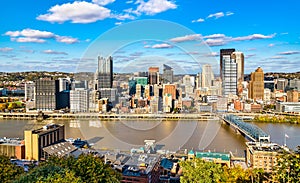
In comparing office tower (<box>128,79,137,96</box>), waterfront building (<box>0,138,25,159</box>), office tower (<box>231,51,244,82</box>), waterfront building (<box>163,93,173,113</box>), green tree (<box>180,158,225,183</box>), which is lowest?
waterfront building (<box>0,138,25,159</box>)

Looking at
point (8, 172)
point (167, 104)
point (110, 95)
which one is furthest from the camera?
point (167, 104)

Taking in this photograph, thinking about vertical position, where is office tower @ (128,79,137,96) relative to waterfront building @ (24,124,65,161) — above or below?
above

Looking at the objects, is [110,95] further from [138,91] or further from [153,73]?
[153,73]

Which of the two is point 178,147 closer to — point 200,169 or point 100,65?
point 100,65

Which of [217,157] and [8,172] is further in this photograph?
[217,157]

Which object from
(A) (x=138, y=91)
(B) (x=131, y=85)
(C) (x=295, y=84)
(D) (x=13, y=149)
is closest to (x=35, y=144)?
(D) (x=13, y=149)

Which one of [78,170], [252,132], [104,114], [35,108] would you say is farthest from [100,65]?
[35,108]

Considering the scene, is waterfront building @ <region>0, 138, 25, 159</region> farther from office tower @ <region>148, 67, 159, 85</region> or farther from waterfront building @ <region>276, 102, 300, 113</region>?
waterfront building @ <region>276, 102, 300, 113</region>

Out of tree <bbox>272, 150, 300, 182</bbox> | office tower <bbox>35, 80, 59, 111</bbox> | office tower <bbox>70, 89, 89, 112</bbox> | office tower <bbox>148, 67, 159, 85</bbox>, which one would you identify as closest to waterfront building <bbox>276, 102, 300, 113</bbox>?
office tower <bbox>148, 67, 159, 85</bbox>

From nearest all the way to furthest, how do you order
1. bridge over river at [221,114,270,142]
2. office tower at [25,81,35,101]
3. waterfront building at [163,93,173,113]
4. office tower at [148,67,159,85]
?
office tower at [148,67,159,85] < bridge over river at [221,114,270,142] < waterfront building at [163,93,173,113] < office tower at [25,81,35,101]
